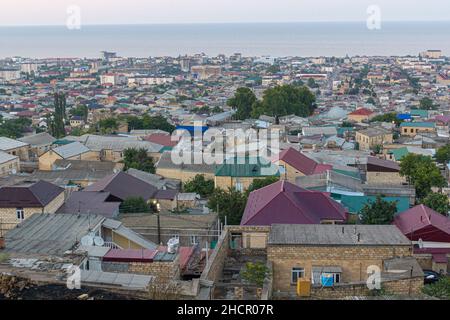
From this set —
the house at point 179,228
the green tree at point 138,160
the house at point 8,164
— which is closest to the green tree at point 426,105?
the green tree at point 138,160

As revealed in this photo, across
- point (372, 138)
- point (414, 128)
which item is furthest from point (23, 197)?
point (414, 128)

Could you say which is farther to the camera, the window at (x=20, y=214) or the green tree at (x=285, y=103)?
the green tree at (x=285, y=103)

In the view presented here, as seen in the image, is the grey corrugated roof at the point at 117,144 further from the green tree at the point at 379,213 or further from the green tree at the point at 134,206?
the green tree at the point at 379,213

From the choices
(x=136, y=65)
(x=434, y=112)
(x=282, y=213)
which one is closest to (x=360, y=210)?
(x=282, y=213)

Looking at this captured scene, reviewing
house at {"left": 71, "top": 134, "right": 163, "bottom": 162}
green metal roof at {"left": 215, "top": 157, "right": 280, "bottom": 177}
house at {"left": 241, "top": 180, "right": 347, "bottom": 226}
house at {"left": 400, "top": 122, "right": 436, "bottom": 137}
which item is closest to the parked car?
house at {"left": 241, "top": 180, "right": 347, "bottom": 226}

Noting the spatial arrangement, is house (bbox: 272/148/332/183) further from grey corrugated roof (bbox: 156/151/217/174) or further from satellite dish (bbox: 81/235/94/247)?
satellite dish (bbox: 81/235/94/247)
